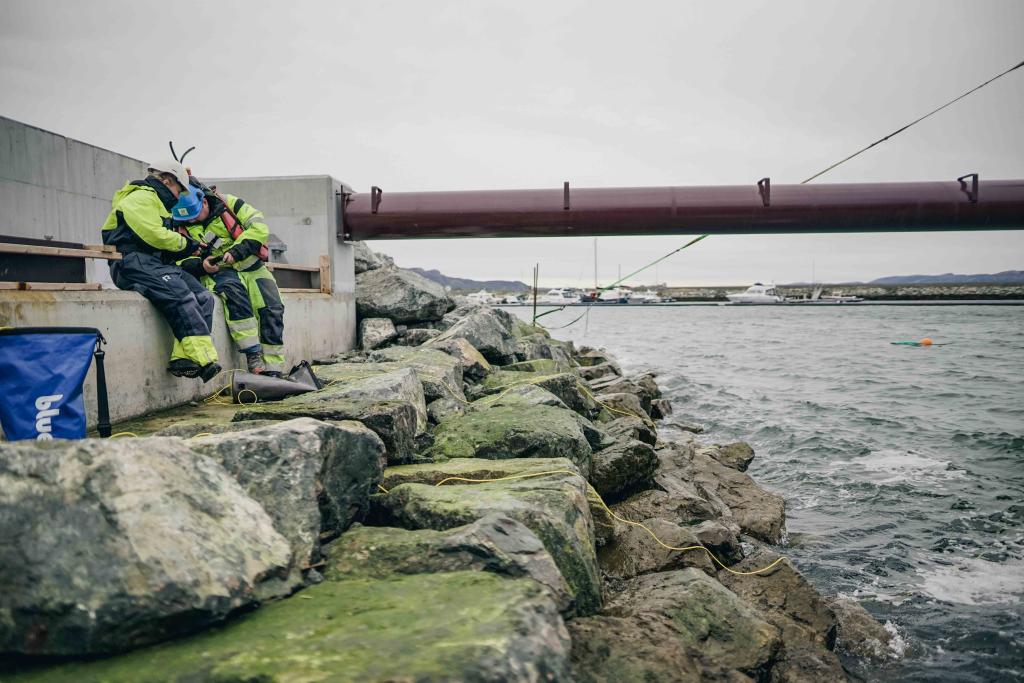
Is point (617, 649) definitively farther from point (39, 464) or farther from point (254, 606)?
point (39, 464)

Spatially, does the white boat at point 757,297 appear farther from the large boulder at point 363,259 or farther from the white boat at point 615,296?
the large boulder at point 363,259

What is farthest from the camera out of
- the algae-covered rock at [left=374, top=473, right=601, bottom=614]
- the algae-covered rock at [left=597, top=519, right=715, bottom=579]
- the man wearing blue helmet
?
the man wearing blue helmet

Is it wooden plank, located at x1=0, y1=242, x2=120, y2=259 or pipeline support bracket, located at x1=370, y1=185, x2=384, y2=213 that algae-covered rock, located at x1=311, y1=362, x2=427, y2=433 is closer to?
wooden plank, located at x1=0, y1=242, x2=120, y2=259

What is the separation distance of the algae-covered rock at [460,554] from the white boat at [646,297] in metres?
105

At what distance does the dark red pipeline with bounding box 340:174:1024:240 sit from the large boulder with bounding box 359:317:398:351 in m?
1.37

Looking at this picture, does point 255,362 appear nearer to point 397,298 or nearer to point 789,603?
point 397,298

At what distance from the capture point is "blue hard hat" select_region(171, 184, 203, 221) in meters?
5.99

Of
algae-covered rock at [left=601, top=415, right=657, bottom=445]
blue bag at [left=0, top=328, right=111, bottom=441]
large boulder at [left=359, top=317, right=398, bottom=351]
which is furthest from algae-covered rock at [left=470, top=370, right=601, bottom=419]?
blue bag at [left=0, top=328, right=111, bottom=441]

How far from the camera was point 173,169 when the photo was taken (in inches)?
226

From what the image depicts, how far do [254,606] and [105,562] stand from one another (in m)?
0.54

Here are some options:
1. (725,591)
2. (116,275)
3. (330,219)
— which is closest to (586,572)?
(725,591)

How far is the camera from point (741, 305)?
97688 millimetres

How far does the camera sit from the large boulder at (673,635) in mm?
2859

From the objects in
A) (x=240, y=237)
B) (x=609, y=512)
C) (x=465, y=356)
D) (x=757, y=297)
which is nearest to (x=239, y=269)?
(x=240, y=237)
